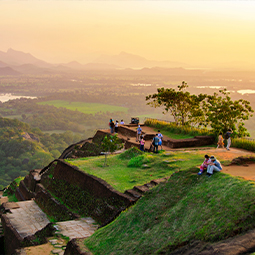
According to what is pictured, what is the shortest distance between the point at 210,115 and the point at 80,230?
1188cm

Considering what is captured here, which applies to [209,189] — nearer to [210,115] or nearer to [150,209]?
[150,209]

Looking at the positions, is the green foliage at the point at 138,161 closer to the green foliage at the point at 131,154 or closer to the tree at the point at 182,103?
the green foliage at the point at 131,154

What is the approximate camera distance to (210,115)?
60.2 feet

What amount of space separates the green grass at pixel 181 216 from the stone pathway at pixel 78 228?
1.39 metres

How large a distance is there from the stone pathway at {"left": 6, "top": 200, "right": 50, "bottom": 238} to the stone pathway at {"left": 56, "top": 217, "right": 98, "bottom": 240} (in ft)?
6.34

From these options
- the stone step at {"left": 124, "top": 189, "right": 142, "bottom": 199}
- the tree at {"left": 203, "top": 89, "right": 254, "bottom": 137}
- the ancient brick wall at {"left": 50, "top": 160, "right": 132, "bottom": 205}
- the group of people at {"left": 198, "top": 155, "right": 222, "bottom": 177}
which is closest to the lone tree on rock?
the tree at {"left": 203, "top": 89, "right": 254, "bottom": 137}

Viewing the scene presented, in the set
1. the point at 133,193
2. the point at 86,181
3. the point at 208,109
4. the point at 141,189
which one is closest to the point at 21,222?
the point at 86,181

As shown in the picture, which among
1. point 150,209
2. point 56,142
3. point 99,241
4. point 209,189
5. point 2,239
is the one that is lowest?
point 56,142

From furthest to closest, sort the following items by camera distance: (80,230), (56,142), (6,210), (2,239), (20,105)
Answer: (20,105), (56,142), (6,210), (2,239), (80,230)

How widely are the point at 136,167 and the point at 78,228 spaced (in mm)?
4036

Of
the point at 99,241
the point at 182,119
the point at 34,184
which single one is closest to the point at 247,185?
the point at 99,241

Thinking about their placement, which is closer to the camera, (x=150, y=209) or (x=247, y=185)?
(x=247, y=185)

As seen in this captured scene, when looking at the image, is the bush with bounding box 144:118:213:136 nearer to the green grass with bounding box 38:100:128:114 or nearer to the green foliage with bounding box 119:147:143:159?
the green foliage with bounding box 119:147:143:159

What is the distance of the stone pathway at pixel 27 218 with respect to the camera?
10984 millimetres
